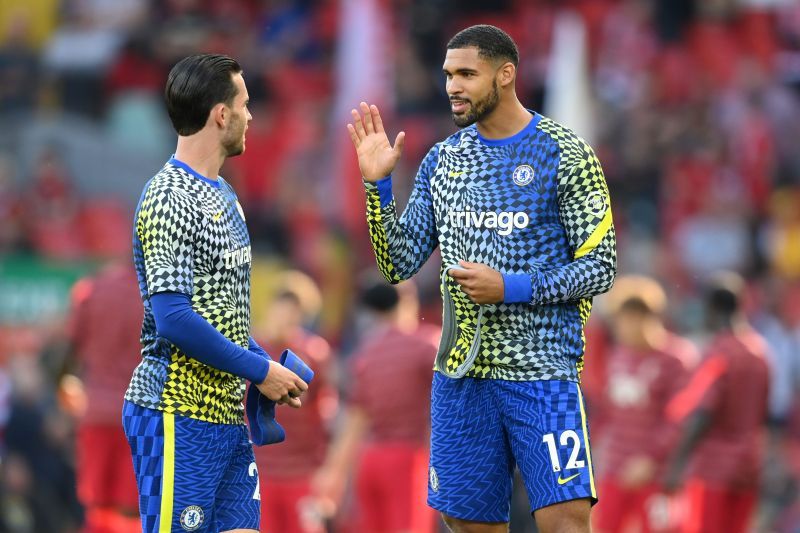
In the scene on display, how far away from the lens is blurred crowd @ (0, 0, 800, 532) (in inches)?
537

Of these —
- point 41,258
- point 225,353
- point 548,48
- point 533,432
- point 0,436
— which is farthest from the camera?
point 548,48

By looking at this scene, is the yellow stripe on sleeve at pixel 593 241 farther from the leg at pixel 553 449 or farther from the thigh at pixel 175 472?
the thigh at pixel 175 472

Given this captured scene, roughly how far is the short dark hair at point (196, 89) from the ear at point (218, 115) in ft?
0.05

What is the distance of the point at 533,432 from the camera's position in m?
5.72

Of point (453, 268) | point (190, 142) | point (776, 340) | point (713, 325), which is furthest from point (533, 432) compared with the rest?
point (776, 340)

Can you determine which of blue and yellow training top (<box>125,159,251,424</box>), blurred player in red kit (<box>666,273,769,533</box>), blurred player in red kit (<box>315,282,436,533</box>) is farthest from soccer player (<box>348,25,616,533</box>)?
blurred player in red kit (<box>666,273,769,533</box>)

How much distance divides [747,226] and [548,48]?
3708 millimetres

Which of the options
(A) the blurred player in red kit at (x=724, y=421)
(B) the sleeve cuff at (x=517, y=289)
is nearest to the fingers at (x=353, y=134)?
(B) the sleeve cuff at (x=517, y=289)

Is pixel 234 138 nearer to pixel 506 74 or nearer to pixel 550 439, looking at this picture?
pixel 506 74

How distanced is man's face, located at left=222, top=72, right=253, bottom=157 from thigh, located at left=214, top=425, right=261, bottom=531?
108 cm

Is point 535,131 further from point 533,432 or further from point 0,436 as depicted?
point 0,436

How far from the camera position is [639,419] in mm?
11281

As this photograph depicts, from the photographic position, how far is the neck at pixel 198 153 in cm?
551

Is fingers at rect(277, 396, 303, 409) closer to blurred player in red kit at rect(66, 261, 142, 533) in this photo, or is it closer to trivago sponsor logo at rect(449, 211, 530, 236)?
trivago sponsor logo at rect(449, 211, 530, 236)
